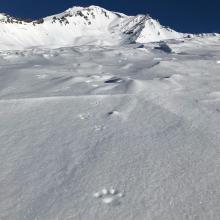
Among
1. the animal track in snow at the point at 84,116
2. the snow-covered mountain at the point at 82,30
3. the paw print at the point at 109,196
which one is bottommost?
the snow-covered mountain at the point at 82,30

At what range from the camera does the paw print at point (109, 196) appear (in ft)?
8.81

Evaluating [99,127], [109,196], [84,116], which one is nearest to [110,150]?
[99,127]

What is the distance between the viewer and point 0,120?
4305mm

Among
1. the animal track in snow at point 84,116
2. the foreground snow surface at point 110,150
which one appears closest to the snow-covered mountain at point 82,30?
the foreground snow surface at point 110,150

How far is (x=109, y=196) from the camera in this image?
2.76 meters

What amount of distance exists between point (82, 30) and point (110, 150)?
100027 millimetres

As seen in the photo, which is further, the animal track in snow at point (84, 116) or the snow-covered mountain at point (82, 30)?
the snow-covered mountain at point (82, 30)

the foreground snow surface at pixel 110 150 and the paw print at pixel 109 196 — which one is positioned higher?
the paw print at pixel 109 196

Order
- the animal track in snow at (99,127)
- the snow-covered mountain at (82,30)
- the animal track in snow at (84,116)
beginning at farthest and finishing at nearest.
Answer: the snow-covered mountain at (82,30) < the animal track in snow at (84,116) < the animal track in snow at (99,127)

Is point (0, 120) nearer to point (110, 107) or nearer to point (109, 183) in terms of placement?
point (110, 107)

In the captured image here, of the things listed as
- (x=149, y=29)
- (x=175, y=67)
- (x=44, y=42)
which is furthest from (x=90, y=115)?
(x=149, y=29)

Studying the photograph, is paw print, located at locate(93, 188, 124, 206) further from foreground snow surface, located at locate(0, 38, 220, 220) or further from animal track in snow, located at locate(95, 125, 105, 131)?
animal track in snow, located at locate(95, 125, 105, 131)

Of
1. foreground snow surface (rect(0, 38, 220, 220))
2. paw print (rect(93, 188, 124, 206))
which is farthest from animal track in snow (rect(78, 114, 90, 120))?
paw print (rect(93, 188, 124, 206))

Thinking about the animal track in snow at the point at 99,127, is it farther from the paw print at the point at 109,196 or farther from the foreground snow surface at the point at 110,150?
the paw print at the point at 109,196
